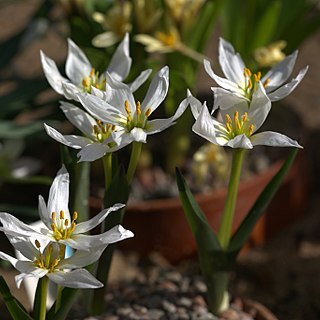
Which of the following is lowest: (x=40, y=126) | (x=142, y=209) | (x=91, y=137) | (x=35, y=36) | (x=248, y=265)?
(x=248, y=265)

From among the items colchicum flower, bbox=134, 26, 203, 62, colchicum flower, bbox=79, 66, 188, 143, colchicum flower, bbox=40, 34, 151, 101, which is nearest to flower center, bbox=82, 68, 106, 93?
colchicum flower, bbox=40, 34, 151, 101

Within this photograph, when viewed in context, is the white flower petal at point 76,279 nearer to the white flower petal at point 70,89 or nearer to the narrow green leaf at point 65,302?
the narrow green leaf at point 65,302

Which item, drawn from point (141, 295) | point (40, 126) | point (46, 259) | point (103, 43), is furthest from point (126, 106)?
point (40, 126)

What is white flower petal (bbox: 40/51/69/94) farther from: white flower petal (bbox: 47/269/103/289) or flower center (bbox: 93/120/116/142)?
white flower petal (bbox: 47/269/103/289)

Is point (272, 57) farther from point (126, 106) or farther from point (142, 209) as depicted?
point (126, 106)

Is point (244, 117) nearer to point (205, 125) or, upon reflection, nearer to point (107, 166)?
point (205, 125)
